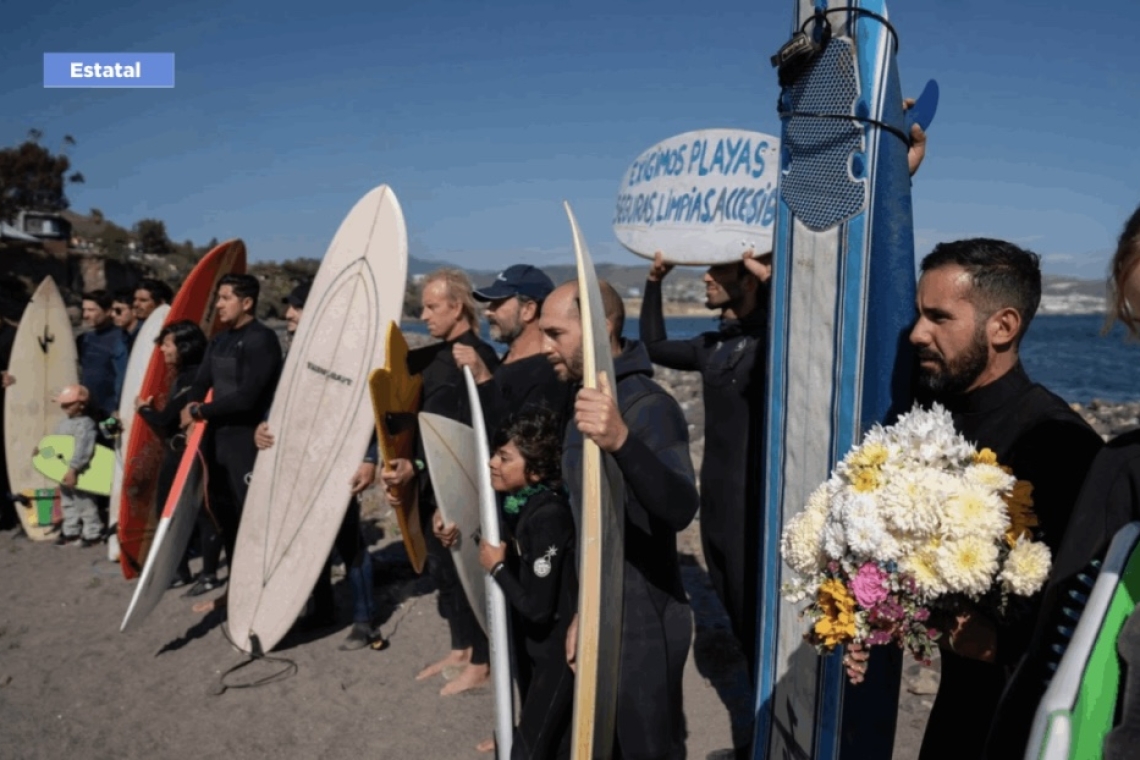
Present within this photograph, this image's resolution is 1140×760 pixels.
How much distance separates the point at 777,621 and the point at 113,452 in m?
5.62

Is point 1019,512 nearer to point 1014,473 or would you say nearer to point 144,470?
point 1014,473

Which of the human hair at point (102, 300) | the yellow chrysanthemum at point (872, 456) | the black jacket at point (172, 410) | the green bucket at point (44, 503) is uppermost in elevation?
the human hair at point (102, 300)

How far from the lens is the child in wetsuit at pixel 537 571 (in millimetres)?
2592

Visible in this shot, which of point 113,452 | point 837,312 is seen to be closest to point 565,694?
point 837,312

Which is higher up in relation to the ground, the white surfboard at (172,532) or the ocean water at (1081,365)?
the white surfboard at (172,532)

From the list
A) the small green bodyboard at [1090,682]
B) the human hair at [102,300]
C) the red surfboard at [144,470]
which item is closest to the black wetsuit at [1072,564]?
the small green bodyboard at [1090,682]

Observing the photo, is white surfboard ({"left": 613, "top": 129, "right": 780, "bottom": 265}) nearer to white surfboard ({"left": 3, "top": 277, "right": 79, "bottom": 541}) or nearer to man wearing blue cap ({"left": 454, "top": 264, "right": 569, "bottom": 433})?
man wearing blue cap ({"left": 454, "top": 264, "right": 569, "bottom": 433})

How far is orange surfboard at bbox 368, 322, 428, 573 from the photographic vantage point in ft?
12.1

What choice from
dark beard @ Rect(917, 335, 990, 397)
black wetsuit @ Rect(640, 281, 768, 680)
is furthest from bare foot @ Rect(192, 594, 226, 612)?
dark beard @ Rect(917, 335, 990, 397)

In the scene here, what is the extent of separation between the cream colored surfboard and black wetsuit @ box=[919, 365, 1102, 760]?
801mm

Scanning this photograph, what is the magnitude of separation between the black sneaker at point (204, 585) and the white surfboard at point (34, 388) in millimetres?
2046

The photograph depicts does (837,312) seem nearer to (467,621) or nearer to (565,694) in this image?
(565,694)

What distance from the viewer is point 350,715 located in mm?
3959

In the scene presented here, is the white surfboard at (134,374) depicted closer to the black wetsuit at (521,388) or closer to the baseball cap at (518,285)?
the baseball cap at (518,285)
